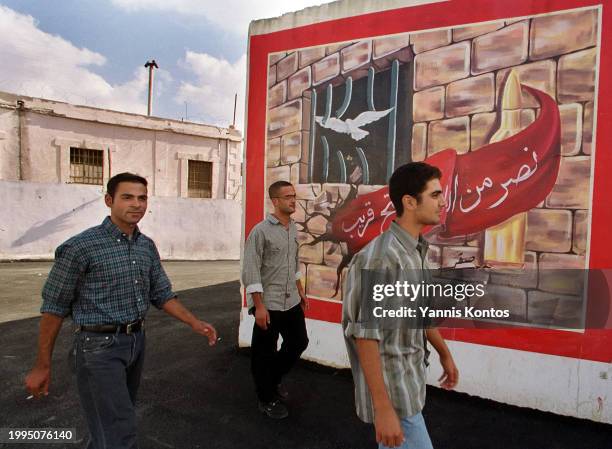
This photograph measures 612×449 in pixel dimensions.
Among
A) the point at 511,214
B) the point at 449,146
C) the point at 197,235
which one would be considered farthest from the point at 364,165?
the point at 197,235

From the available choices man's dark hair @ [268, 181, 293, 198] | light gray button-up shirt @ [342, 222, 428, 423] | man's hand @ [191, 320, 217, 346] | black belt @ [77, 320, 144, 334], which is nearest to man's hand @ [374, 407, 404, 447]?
light gray button-up shirt @ [342, 222, 428, 423]

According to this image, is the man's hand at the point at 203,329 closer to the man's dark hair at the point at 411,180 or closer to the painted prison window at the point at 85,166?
the man's dark hair at the point at 411,180

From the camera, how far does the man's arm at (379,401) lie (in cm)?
149

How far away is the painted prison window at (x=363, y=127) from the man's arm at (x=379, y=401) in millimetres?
2799

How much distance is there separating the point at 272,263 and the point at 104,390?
165 cm

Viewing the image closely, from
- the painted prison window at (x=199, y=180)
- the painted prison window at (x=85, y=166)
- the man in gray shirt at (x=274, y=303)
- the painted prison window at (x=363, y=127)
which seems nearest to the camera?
the man in gray shirt at (x=274, y=303)

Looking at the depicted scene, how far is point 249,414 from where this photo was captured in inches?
132

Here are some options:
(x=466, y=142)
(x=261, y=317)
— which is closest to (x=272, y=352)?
(x=261, y=317)

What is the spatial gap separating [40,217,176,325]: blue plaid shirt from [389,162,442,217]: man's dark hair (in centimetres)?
150

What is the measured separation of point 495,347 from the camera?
3609 millimetres

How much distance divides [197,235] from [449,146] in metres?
13.8

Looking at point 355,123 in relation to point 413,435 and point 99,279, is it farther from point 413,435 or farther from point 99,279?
point 413,435

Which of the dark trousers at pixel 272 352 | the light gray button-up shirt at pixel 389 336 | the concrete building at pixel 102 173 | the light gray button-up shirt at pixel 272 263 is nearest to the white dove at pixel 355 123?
the light gray button-up shirt at pixel 272 263

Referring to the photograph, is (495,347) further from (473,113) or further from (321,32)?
(321,32)
